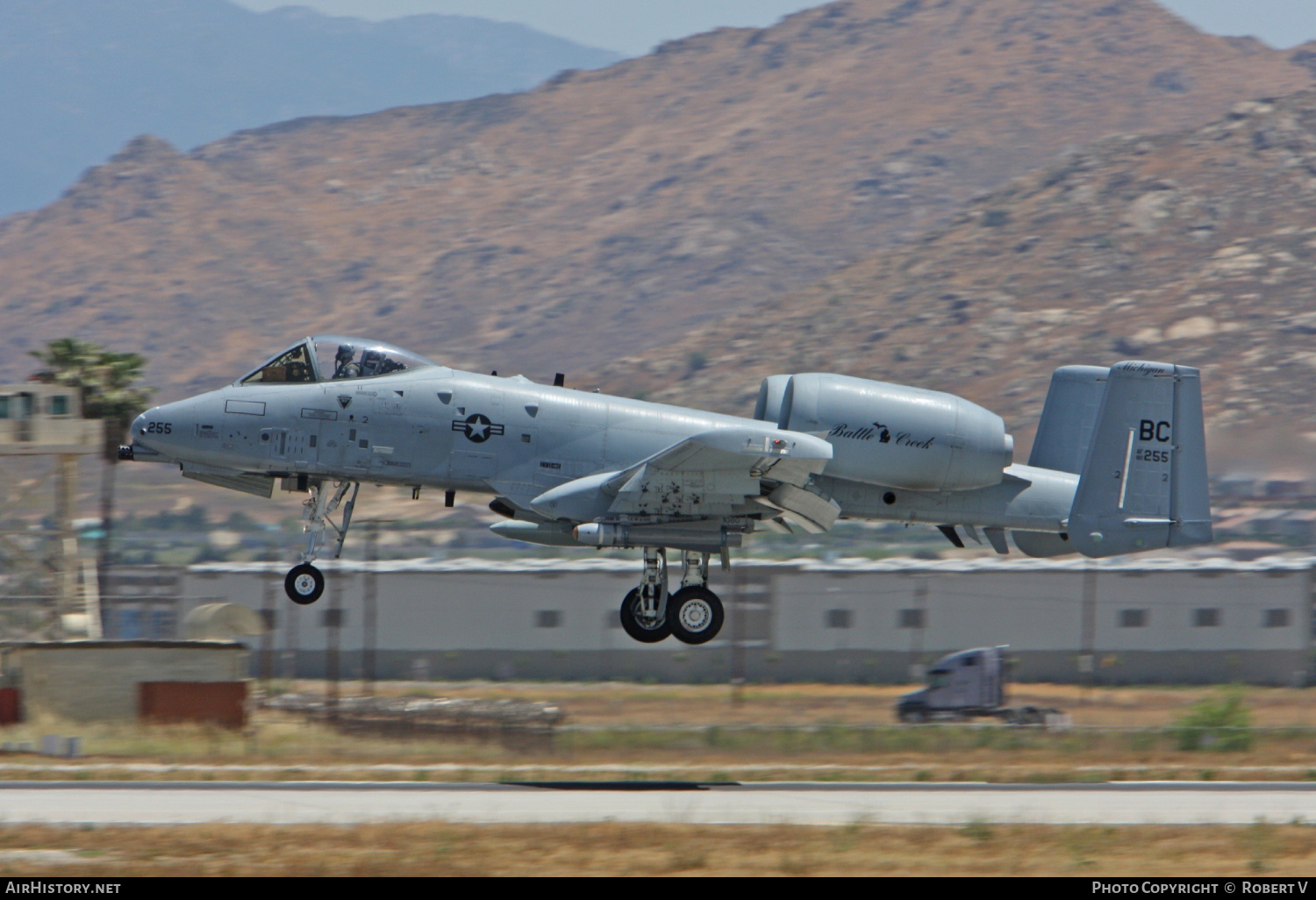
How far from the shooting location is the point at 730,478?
21859 millimetres

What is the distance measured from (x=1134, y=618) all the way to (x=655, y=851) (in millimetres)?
34626

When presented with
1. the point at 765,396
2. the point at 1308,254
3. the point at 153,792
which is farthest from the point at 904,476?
the point at 1308,254

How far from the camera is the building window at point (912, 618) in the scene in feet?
Result: 160

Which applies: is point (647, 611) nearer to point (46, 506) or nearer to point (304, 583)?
point (304, 583)

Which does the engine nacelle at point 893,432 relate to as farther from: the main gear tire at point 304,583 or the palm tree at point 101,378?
the palm tree at point 101,378

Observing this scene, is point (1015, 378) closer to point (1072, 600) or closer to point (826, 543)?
point (826, 543)

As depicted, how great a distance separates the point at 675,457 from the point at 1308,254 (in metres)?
94.3

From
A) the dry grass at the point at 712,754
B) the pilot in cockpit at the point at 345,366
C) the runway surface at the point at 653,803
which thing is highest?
the pilot in cockpit at the point at 345,366

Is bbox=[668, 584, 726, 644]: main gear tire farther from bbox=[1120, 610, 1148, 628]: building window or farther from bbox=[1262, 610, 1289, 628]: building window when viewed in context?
bbox=[1262, 610, 1289, 628]: building window

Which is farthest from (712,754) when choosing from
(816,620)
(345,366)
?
(816,620)

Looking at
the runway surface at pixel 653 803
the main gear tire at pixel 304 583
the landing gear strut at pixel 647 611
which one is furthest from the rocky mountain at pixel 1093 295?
the main gear tire at pixel 304 583

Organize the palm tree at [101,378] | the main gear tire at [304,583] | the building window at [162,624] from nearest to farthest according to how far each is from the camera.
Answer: the main gear tire at [304,583]
the palm tree at [101,378]
the building window at [162,624]

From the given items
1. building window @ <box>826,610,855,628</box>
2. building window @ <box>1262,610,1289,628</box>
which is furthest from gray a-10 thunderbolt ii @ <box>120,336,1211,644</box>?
building window @ <box>1262,610,1289,628</box>

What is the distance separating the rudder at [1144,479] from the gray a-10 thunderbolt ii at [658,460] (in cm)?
3
